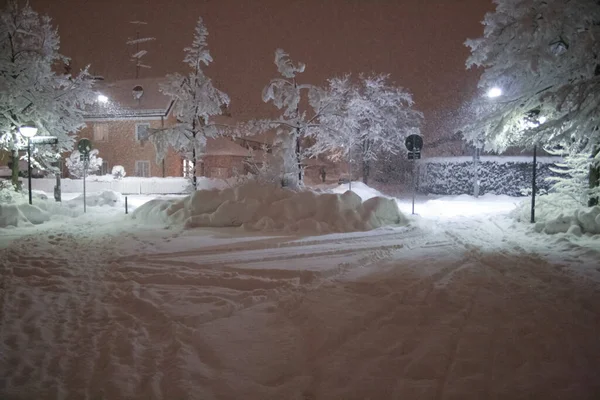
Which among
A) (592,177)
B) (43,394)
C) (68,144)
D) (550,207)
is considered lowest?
(43,394)

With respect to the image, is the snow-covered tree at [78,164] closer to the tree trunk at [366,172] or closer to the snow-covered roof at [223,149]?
the snow-covered roof at [223,149]

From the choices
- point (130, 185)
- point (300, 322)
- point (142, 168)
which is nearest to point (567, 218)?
point (300, 322)

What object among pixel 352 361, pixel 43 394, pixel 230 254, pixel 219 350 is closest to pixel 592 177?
pixel 230 254

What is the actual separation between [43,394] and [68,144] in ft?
72.5

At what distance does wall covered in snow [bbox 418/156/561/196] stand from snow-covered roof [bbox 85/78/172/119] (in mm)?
24757

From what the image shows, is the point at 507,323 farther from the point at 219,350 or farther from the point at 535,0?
the point at 535,0

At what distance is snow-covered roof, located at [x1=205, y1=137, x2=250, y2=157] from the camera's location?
40.0 metres

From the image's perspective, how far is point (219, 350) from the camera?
449cm

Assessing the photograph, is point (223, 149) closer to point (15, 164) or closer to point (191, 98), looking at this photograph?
point (191, 98)

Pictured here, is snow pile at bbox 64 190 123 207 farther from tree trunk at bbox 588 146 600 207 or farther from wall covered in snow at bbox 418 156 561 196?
wall covered in snow at bbox 418 156 561 196

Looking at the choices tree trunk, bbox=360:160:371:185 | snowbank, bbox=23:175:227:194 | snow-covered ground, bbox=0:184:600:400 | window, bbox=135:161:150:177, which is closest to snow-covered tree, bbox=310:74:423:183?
tree trunk, bbox=360:160:371:185

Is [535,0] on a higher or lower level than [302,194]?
higher

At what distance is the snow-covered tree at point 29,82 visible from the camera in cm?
1891

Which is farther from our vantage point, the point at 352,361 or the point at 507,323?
the point at 507,323
